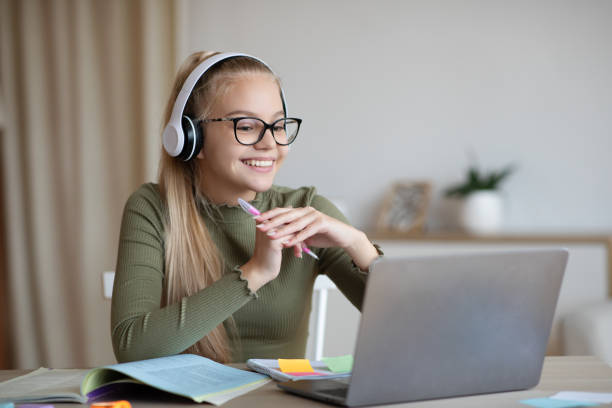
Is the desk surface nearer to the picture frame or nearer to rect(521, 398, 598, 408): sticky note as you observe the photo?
rect(521, 398, 598, 408): sticky note

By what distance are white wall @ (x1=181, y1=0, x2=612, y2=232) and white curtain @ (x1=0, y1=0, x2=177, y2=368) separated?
0.43 metres

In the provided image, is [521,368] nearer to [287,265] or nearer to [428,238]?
[287,265]

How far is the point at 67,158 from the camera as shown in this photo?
3.04 m

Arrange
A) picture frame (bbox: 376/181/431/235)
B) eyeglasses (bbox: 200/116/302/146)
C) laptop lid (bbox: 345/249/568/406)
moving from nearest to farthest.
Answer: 1. laptop lid (bbox: 345/249/568/406)
2. eyeglasses (bbox: 200/116/302/146)
3. picture frame (bbox: 376/181/431/235)

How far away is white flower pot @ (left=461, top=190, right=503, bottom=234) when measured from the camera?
275 centimetres

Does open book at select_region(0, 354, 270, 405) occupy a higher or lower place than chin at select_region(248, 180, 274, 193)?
lower

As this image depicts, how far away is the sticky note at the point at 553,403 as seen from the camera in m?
0.78

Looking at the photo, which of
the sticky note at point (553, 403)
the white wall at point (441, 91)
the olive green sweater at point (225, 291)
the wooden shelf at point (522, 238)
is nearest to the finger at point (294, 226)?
the olive green sweater at point (225, 291)

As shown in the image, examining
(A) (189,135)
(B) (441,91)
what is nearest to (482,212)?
(B) (441,91)

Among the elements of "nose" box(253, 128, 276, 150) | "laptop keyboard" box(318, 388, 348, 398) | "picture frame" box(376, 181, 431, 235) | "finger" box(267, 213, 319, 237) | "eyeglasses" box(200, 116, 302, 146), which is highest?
"eyeglasses" box(200, 116, 302, 146)

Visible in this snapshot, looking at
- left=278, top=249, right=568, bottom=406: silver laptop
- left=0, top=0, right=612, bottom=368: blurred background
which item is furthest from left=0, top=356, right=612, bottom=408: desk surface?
left=0, top=0, right=612, bottom=368: blurred background

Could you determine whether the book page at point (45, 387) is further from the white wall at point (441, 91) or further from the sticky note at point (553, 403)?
the white wall at point (441, 91)

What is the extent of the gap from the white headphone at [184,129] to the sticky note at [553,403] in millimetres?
791

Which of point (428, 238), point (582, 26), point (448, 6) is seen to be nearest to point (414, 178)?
point (428, 238)
